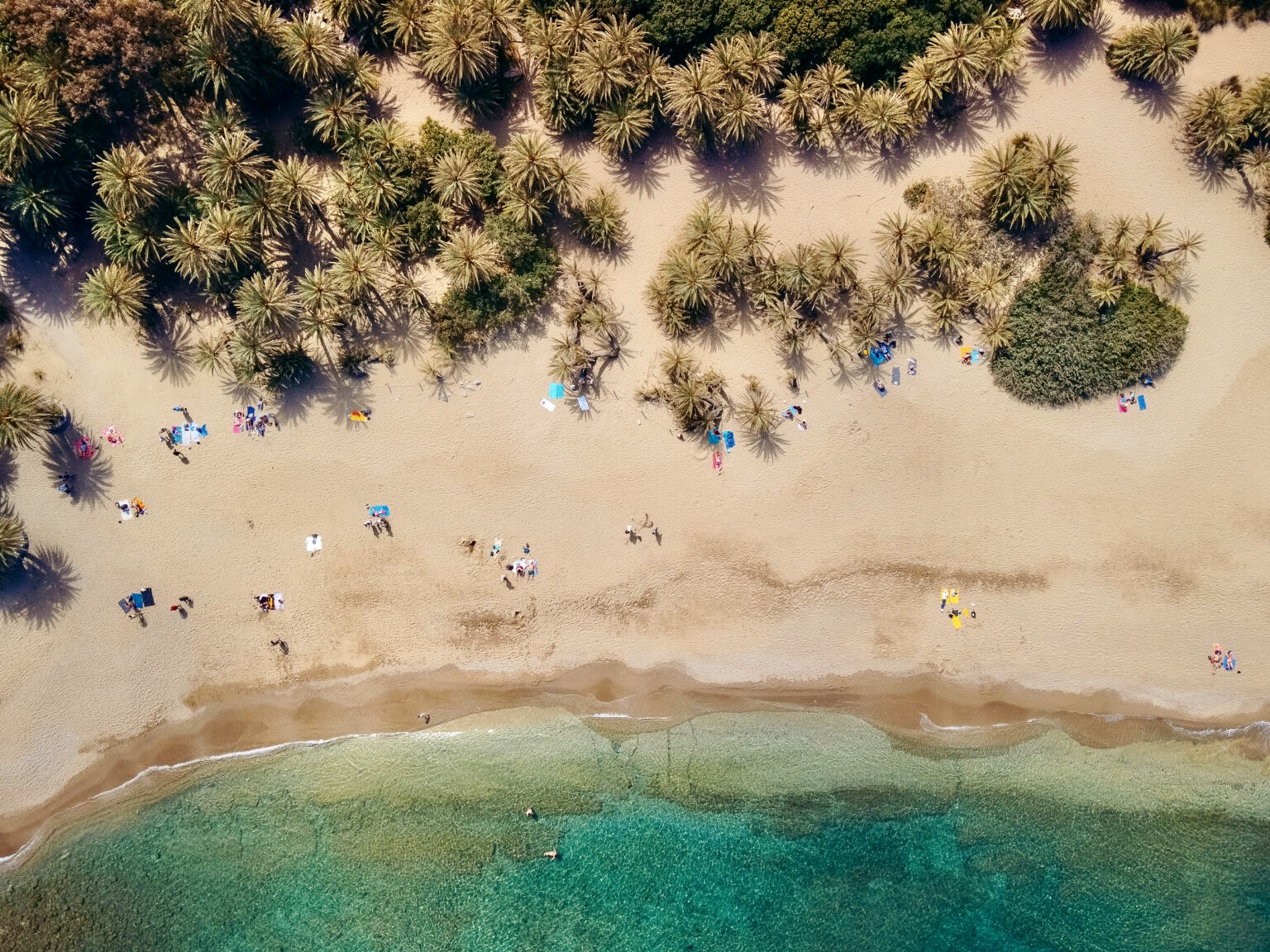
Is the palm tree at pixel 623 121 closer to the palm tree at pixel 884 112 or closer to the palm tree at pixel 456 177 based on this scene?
the palm tree at pixel 456 177

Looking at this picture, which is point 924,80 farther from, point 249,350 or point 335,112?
point 249,350

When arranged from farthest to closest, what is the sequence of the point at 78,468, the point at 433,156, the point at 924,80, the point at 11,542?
the point at 78,468
the point at 11,542
the point at 433,156
the point at 924,80

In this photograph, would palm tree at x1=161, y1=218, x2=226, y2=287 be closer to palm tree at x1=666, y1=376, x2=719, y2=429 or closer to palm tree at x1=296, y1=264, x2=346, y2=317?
palm tree at x1=296, y1=264, x2=346, y2=317

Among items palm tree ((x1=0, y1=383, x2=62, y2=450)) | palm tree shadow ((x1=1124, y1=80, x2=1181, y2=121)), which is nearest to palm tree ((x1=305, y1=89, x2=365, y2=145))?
palm tree ((x1=0, y1=383, x2=62, y2=450))

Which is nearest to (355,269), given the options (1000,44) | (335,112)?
(335,112)

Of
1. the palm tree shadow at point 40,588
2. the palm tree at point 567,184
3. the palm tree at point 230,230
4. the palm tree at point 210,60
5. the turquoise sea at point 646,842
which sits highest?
the palm tree at point 210,60

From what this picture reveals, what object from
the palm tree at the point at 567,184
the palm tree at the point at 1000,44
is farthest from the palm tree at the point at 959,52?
Result: the palm tree at the point at 567,184

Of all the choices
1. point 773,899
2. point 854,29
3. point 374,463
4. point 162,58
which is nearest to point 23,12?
point 162,58
